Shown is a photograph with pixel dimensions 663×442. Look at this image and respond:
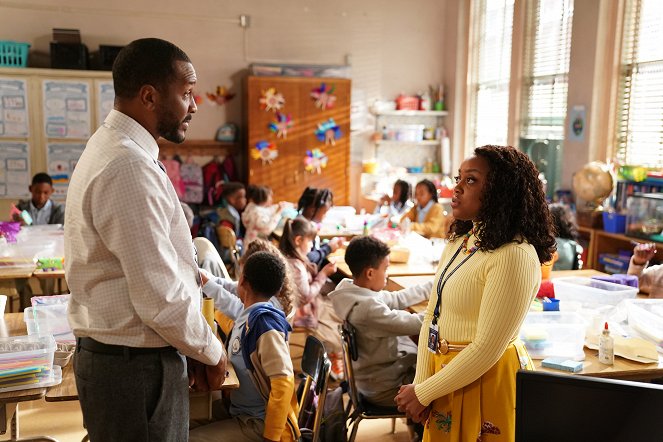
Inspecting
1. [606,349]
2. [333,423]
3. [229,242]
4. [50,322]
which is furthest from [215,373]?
[229,242]

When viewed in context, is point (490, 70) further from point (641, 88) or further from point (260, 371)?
point (260, 371)

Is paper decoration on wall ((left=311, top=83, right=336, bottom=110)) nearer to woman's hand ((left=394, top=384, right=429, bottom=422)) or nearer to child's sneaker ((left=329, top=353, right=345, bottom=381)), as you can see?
child's sneaker ((left=329, top=353, right=345, bottom=381))

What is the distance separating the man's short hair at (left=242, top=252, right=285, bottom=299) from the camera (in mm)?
2410

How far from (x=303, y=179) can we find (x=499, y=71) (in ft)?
8.16

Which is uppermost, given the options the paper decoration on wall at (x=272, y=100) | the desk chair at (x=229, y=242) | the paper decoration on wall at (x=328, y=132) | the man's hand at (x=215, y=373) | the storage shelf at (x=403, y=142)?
the paper decoration on wall at (x=272, y=100)

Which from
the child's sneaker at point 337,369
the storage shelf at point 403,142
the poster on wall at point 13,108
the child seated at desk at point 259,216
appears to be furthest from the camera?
the storage shelf at point 403,142

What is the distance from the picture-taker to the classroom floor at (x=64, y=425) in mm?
3293

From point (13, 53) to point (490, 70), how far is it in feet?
16.6

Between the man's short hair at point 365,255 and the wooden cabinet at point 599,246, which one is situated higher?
the man's short hair at point 365,255

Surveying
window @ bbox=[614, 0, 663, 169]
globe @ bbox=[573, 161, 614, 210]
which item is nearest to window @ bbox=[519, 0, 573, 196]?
window @ bbox=[614, 0, 663, 169]

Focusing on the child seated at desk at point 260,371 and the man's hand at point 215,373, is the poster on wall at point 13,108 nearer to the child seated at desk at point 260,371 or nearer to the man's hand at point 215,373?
the child seated at desk at point 260,371

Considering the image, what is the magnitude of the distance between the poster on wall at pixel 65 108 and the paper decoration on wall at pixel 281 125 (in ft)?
6.37

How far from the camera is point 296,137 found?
7.30 metres

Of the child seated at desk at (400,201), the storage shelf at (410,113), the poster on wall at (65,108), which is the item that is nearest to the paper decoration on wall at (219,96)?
the poster on wall at (65,108)
